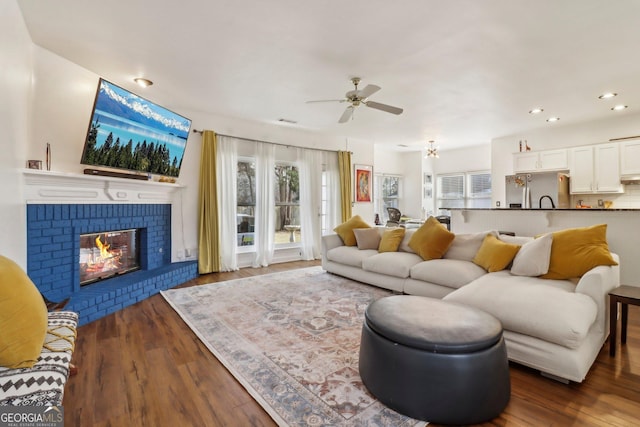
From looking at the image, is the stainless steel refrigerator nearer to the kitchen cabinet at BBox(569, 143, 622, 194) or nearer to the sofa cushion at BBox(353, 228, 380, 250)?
the kitchen cabinet at BBox(569, 143, 622, 194)

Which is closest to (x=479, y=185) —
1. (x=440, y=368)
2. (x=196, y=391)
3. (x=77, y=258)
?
(x=440, y=368)

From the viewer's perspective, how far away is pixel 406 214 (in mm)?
8750

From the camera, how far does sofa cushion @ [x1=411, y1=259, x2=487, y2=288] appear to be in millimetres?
3066

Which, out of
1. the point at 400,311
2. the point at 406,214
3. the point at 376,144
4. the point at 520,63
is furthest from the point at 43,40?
the point at 406,214

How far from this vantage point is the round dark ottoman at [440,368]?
1529mm

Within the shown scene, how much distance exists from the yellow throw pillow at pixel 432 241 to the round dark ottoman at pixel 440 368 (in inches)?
74.1

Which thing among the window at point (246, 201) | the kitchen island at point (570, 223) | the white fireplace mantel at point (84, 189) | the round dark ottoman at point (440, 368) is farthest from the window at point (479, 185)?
the white fireplace mantel at point (84, 189)

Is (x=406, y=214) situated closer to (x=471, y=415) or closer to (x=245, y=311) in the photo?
(x=245, y=311)

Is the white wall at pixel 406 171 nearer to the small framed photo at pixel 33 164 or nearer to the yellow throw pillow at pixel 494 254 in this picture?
the yellow throw pillow at pixel 494 254

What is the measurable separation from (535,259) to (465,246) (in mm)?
906

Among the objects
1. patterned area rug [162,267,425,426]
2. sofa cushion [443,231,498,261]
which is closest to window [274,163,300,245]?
patterned area rug [162,267,425,426]

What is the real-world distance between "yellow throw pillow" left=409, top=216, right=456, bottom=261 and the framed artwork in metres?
3.43

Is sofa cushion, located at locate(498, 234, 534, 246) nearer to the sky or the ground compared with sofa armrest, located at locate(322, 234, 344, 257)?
nearer to the sky

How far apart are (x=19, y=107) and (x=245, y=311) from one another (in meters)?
2.71
